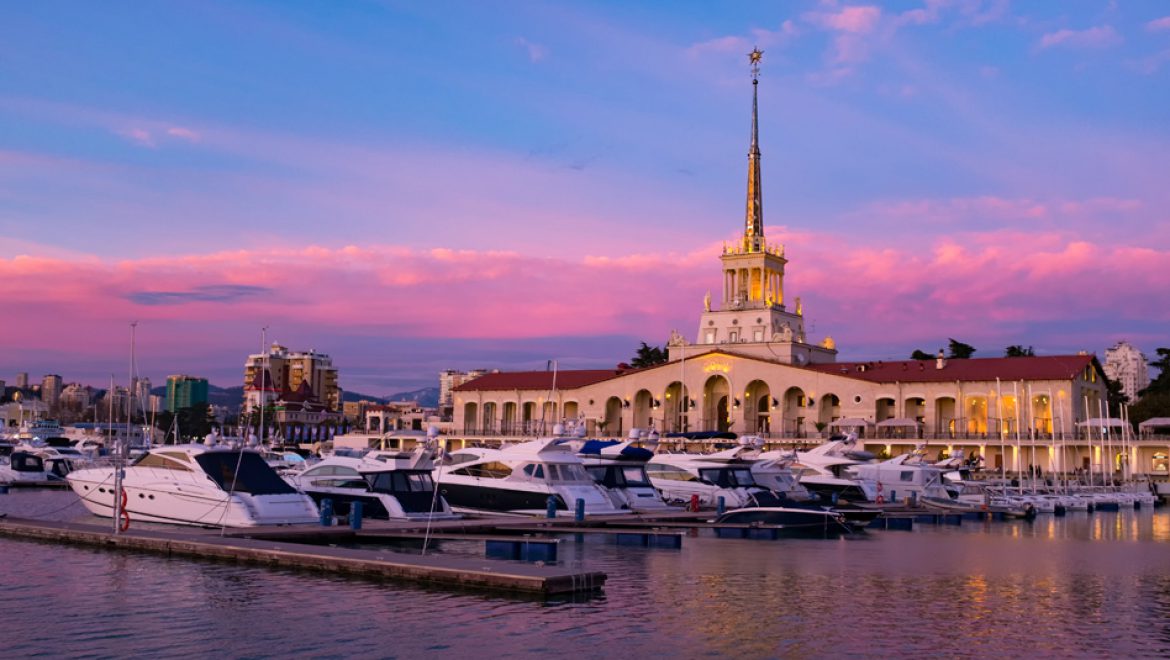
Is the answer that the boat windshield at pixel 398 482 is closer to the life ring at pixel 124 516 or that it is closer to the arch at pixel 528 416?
the life ring at pixel 124 516

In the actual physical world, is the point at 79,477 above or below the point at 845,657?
above

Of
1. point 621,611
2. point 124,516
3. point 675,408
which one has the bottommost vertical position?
point 621,611

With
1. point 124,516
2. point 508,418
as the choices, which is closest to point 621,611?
point 124,516

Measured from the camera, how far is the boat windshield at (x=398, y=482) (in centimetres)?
3369

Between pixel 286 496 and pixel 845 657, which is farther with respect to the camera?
pixel 286 496

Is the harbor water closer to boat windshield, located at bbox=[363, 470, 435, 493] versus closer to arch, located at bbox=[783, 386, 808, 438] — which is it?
boat windshield, located at bbox=[363, 470, 435, 493]

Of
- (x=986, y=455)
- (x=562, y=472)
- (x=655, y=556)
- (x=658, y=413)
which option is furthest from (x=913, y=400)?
(x=655, y=556)

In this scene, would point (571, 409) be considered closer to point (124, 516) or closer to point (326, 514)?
point (326, 514)

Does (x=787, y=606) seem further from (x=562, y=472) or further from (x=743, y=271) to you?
(x=743, y=271)

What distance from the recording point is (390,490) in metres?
33.6

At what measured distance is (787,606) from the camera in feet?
66.6

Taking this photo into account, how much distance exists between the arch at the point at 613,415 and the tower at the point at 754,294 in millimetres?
9816

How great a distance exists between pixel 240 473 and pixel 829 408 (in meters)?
70.7

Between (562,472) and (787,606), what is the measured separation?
16.9m
